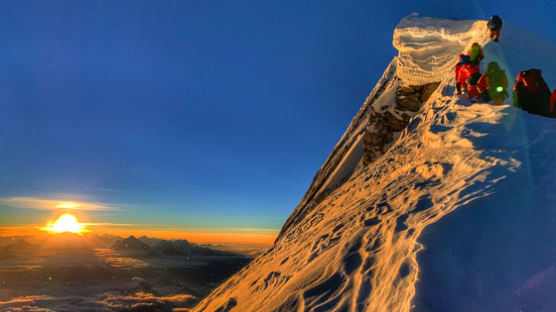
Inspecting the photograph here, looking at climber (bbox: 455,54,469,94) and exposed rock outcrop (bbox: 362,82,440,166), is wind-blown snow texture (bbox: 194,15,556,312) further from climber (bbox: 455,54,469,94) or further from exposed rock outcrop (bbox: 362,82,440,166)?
exposed rock outcrop (bbox: 362,82,440,166)

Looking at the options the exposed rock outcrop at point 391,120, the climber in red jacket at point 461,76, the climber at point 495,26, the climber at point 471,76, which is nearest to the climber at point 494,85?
the climber at point 471,76

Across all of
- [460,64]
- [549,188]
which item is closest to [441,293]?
[549,188]

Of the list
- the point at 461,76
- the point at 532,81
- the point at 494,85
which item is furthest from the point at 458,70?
the point at 532,81

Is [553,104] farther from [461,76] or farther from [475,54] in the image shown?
[475,54]

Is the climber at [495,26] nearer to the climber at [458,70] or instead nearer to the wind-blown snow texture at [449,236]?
the climber at [458,70]

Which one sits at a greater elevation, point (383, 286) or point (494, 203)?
point (494, 203)

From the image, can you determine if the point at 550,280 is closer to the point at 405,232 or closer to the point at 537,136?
the point at 405,232
